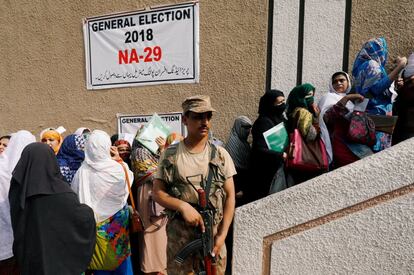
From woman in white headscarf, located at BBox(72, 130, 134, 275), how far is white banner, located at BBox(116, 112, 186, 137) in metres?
1.81

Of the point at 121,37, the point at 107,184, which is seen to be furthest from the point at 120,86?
the point at 107,184

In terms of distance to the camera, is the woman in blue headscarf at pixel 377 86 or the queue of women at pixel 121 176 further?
the woman in blue headscarf at pixel 377 86

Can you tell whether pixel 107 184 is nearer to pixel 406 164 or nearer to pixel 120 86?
pixel 406 164

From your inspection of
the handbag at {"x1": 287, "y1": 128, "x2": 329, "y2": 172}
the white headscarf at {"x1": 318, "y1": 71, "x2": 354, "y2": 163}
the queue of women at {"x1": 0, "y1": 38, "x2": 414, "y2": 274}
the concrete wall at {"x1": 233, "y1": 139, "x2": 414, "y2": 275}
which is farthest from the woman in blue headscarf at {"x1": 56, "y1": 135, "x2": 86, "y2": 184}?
the white headscarf at {"x1": 318, "y1": 71, "x2": 354, "y2": 163}

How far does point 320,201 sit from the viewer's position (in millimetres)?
2264

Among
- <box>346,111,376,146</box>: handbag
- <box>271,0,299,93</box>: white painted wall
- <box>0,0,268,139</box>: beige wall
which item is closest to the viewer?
<box>346,111,376,146</box>: handbag

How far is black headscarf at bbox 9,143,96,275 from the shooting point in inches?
104

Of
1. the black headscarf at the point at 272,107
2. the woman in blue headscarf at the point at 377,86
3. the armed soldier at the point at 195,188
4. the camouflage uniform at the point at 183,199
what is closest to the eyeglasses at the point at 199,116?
the armed soldier at the point at 195,188

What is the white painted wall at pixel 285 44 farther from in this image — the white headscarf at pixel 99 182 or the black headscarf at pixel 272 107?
the white headscarf at pixel 99 182

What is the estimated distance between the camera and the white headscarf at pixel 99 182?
3.12 meters

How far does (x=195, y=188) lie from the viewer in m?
2.28

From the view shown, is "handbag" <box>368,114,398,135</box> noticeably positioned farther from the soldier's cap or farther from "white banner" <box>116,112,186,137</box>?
"white banner" <box>116,112,186,137</box>

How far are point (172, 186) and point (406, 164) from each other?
1389 millimetres

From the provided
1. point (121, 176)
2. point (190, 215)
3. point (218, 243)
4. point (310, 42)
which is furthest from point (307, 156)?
point (310, 42)
